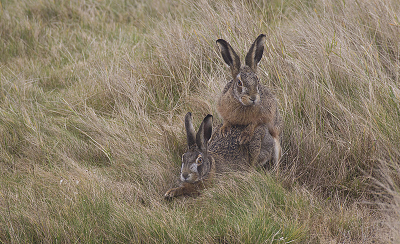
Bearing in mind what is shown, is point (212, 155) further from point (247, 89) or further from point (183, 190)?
point (247, 89)

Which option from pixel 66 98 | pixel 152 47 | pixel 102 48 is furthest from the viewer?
pixel 102 48

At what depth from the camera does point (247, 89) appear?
3.81 meters

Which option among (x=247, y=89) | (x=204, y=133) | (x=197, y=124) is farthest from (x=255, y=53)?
(x=197, y=124)

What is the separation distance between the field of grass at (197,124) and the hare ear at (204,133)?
358 mm

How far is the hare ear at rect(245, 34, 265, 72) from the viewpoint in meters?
4.02

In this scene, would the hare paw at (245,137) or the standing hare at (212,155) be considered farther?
the hare paw at (245,137)

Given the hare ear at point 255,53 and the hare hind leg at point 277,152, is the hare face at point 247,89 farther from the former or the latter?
the hare hind leg at point 277,152

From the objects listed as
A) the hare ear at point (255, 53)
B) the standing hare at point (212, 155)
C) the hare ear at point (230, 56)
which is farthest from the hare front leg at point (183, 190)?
the hare ear at point (255, 53)

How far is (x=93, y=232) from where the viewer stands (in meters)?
3.25

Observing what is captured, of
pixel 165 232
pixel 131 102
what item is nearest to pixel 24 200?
pixel 165 232

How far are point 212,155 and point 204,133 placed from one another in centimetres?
25

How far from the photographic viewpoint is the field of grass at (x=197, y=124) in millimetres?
3258

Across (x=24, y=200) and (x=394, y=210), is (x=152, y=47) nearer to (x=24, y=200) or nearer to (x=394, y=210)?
(x=24, y=200)

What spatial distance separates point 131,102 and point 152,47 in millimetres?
1392
